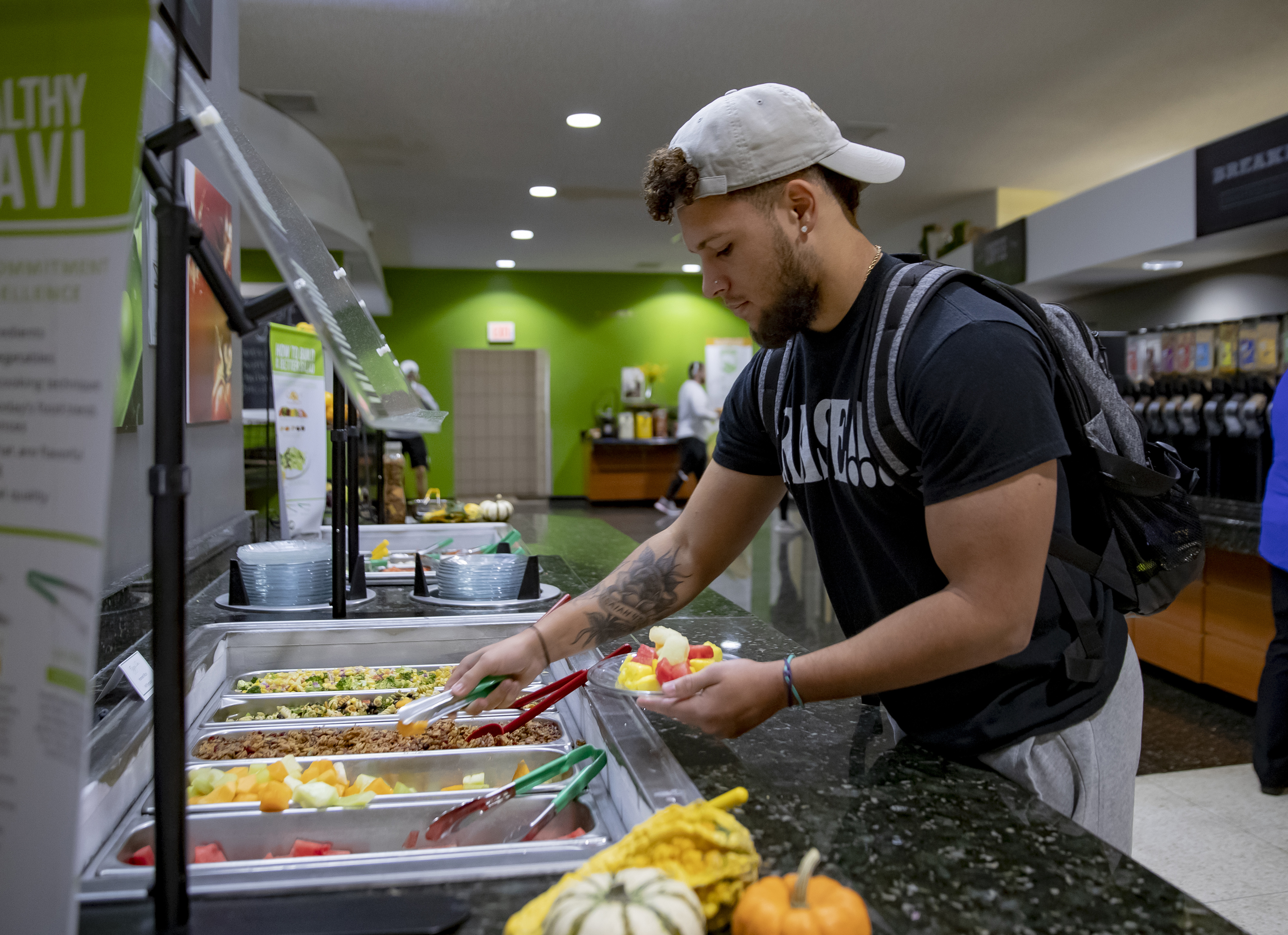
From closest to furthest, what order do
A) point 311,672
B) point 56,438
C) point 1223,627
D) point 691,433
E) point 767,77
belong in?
point 56,438 < point 311,672 < point 1223,627 < point 767,77 < point 691,433

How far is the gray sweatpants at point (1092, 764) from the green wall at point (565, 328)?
497 inches

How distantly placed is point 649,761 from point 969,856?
36cm

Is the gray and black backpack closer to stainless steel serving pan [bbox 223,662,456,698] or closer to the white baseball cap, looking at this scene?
the white baseball cap

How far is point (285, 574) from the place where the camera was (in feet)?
6.75

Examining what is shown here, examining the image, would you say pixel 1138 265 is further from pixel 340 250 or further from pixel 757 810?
pixel 340 250

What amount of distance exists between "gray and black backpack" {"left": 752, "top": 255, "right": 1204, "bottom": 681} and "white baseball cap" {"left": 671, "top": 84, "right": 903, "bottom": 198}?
7.9 inches

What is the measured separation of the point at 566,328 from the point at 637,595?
42.2 ft

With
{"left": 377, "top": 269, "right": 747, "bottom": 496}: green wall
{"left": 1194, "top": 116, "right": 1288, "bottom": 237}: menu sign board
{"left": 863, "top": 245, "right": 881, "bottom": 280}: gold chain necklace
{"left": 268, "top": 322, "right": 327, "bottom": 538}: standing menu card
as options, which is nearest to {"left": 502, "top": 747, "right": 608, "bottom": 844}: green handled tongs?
{"left": 863, "top": 245, "right": 881, "bottom": 280}: gold chain necklace

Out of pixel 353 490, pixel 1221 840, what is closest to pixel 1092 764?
pixel 353 490

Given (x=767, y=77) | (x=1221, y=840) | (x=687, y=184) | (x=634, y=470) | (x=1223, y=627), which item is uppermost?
(x=767, y=77)

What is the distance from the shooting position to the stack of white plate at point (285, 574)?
2.04 metres

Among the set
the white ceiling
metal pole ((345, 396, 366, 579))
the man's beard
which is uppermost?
the white ceiling

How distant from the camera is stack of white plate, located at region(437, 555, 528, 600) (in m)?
2.16

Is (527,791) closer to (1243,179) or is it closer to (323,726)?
(323,726)
